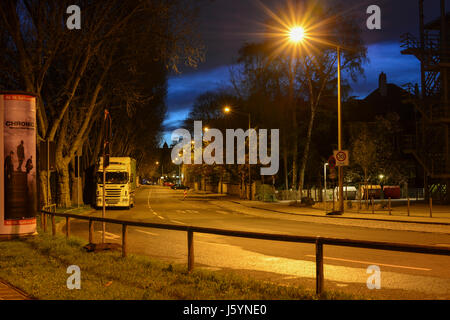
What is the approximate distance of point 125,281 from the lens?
8016 mm

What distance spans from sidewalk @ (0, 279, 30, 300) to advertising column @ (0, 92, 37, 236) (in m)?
7.60

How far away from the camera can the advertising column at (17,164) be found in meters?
15.1

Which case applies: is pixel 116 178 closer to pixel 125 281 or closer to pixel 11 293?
pixel 125 281

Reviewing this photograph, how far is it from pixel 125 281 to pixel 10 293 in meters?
1.74

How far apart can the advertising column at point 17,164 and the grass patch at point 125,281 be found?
4.16 metres

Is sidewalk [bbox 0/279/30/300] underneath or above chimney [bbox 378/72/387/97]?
underneath

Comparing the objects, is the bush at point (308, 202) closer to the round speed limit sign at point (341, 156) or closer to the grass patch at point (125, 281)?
the round speed limit sign at point (341, 156)

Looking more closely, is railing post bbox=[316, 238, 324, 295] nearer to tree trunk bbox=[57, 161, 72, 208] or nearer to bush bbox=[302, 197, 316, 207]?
bush bbox=[302, 197, 316, 207]

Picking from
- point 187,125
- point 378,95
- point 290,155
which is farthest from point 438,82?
point 187,125

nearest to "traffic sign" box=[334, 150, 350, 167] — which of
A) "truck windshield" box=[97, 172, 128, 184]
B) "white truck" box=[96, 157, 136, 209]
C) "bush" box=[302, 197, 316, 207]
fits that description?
"bush" box=[302, 197, 316, 207]

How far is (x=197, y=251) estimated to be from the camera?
41.1 ft

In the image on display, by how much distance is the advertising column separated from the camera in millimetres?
15062

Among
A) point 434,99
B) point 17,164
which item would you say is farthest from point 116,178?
point 434,99
